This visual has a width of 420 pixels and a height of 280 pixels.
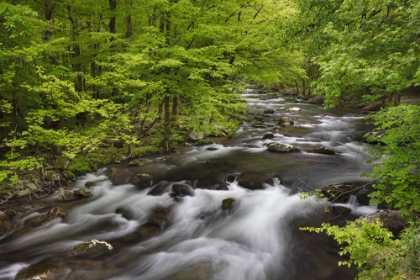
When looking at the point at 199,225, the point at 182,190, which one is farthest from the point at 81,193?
the point at 199,225

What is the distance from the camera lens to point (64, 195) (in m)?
10.1

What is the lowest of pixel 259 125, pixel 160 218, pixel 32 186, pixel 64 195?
pixel 160 218

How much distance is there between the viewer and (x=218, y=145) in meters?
16.6

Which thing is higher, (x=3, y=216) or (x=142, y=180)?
(x=142, y=180)

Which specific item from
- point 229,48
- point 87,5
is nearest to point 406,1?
point 229,48

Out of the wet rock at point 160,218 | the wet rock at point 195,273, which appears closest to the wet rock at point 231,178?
the wet rock at point 160,218

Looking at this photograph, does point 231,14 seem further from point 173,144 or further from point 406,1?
point 406,1

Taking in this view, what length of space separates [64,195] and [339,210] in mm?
10010

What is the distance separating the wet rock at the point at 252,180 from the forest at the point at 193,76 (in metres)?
2.89

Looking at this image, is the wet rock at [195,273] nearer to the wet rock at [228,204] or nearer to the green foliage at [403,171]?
the wet rock at [228,204]

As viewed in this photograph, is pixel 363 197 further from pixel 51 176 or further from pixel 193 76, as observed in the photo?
pixel 51 176

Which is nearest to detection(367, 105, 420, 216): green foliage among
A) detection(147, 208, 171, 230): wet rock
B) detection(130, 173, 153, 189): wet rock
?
detection(147, 208, 171, 230): wet rock

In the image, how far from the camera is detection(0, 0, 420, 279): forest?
4645mm

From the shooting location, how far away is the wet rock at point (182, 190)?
1044 cm
